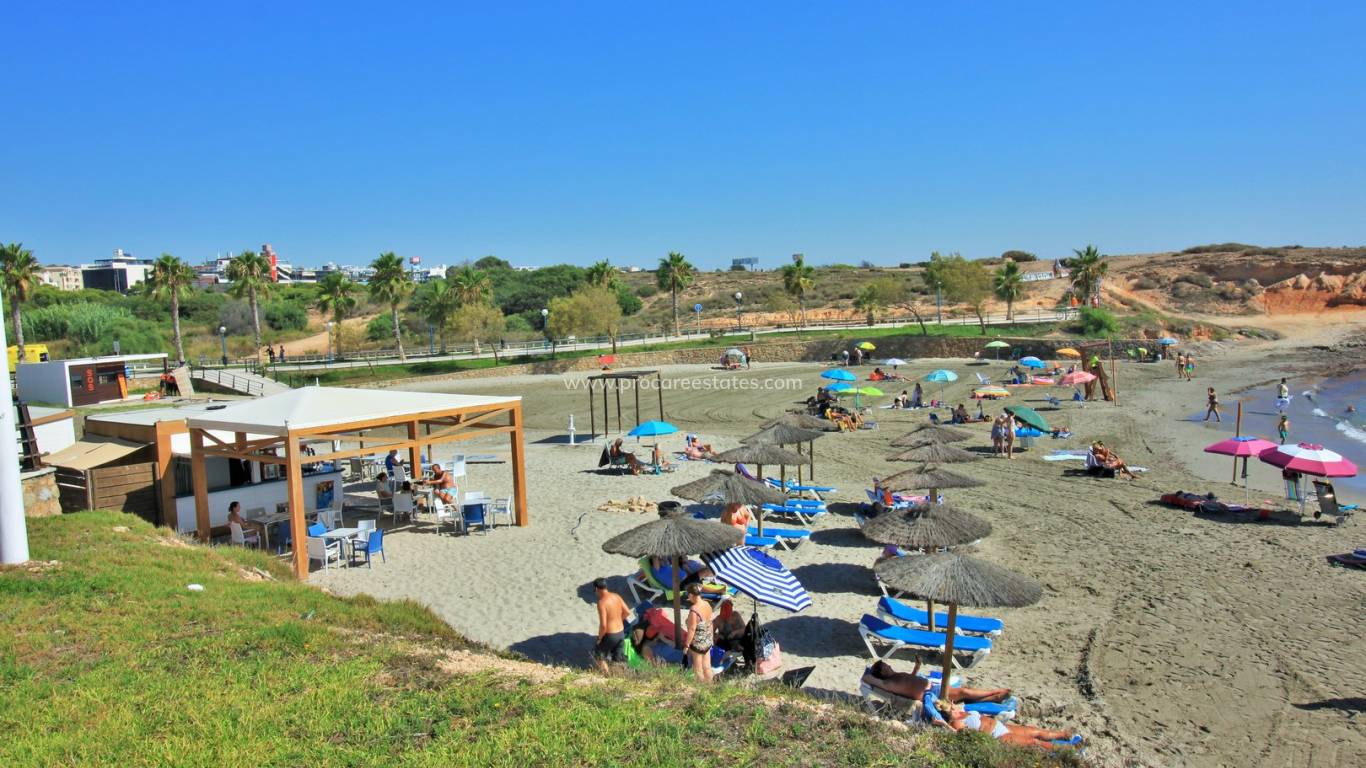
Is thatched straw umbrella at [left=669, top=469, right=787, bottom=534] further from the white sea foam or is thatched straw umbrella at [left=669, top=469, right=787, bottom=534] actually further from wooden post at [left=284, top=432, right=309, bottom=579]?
the white sea foam

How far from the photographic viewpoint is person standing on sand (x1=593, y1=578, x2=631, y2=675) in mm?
8164

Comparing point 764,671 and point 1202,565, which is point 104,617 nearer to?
point 764,671

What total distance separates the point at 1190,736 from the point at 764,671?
3.82 m

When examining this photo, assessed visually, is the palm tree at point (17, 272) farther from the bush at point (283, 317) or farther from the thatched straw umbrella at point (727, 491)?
the thatched straw umbrella at point (727, 491)

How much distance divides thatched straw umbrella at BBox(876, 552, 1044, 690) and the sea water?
1390cm

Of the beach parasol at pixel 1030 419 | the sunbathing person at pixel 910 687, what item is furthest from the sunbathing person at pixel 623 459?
the sunbathing person at pixel 910 687

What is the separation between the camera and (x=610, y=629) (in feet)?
27.5

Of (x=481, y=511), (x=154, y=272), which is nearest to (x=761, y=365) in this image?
(x=154, y=272)

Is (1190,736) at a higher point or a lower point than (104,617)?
lower

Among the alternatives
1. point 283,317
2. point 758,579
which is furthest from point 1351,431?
point 283,317

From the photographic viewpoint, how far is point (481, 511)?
14.3 metres

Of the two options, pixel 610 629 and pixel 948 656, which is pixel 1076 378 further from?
pixel 610 629

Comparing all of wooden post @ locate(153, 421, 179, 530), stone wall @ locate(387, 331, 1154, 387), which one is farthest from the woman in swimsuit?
stone wall @ locate(387, 331, 1154, 387)

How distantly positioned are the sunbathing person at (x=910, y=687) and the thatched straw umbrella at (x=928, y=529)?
1.88 m
